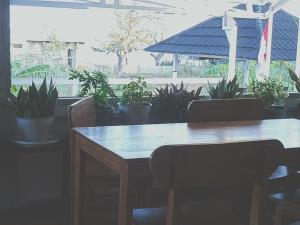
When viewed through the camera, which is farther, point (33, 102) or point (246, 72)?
point (246, 72)

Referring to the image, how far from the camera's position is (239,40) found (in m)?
4.32

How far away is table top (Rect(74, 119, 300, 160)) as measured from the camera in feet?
6.93

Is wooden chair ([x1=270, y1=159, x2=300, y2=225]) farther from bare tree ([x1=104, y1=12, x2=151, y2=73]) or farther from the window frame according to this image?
the window frame

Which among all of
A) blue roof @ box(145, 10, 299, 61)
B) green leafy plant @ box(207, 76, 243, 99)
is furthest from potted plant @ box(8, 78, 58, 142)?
green leafy plant @ box(207, 76, 243, 99)

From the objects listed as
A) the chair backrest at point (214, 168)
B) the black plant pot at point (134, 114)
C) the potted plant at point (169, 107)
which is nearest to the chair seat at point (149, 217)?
A: the chair backrest at point (214, 168)

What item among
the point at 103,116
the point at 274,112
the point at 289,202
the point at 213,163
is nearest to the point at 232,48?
the point at 274,112

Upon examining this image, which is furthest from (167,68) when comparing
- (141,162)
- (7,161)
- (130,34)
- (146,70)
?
(141,162)

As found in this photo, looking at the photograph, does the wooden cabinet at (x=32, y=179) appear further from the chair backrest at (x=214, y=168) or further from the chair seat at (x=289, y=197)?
the chair backrest at (x=214, y=168)

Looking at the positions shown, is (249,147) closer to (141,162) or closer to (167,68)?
(141,162)

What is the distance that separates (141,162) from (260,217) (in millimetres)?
551

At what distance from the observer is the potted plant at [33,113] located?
2994mm

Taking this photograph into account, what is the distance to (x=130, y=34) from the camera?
12.3ft

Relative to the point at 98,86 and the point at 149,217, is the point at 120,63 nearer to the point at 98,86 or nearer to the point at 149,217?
the point at 98,86

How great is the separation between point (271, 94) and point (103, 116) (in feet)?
5.02
